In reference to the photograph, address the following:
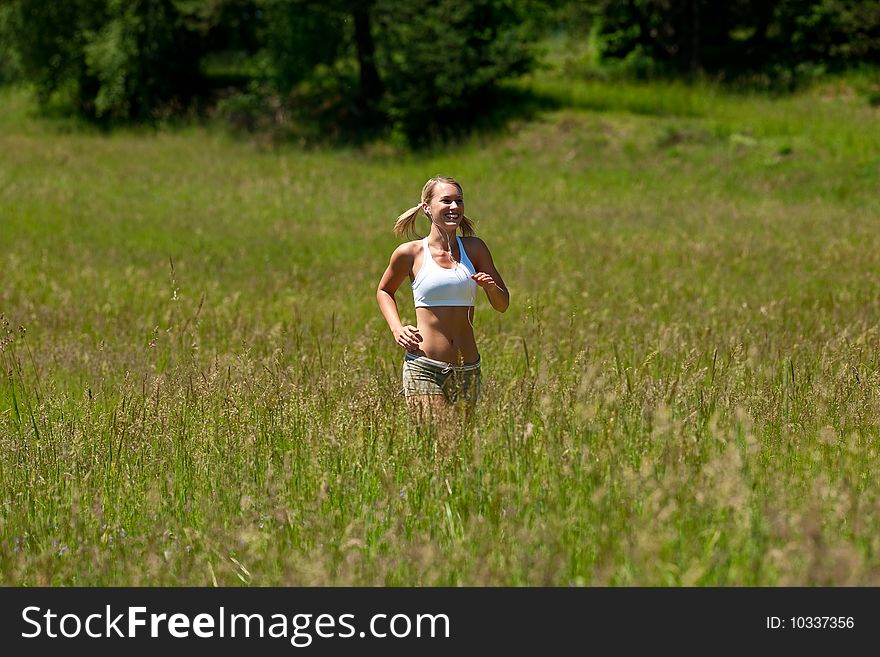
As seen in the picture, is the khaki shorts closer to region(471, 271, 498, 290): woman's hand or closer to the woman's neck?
region(471, 271, 498, 290): woman's hand

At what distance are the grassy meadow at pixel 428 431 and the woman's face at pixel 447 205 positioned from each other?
897 mm

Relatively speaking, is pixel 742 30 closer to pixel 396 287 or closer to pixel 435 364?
pixel 396 287

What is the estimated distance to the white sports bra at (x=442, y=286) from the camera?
5.34 metres

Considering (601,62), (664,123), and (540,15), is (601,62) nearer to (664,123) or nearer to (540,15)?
(540,15)

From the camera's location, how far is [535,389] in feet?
18.5

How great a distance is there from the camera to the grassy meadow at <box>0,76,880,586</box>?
145 inches

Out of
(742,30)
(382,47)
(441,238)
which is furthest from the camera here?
(742,30)

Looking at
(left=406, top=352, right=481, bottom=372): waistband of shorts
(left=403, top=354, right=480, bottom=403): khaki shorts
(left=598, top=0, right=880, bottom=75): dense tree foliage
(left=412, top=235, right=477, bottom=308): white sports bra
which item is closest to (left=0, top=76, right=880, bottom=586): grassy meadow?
(left=403, top=354, right=480, bottom=403): khaki shorts

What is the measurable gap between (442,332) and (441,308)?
0.12 metres

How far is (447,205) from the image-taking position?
5320 mm

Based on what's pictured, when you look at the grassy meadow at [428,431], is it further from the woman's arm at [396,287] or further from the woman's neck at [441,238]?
the woman's neck at [441,238]

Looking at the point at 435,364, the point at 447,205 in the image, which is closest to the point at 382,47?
the point at 447,205
